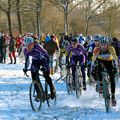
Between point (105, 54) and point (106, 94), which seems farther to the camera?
point (105, 54)

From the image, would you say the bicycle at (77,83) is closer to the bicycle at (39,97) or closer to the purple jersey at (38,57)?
the bicycle at (39,97)

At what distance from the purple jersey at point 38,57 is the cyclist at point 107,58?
1.25m

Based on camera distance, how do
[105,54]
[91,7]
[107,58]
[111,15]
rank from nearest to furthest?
1. [105,54]
2. [107,58]
3. [91,7]
4. [111,15]

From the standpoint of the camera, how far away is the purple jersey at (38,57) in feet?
37.8

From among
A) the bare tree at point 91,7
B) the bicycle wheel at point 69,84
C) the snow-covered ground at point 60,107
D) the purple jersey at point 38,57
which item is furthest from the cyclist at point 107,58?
the bare tree at point 91,7

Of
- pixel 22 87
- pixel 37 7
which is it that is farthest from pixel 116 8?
pixel 22 87

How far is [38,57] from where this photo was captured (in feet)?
38.3

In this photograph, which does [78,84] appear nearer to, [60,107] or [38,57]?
[60,107]

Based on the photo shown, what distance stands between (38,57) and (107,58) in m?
1.79

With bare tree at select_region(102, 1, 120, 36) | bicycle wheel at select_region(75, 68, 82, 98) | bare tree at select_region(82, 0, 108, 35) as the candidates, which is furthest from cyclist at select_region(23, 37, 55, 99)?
bare tree at select_region(102, 1, 120, 36)

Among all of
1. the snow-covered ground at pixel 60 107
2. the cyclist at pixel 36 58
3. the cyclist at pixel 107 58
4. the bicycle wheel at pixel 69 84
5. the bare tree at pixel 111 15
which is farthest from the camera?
the bare tree at pixel 111 15

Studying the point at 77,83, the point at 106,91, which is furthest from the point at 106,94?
the point at 77,83

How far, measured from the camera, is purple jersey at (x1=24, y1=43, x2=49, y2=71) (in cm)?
1152

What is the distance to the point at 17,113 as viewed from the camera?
11.3 metres
